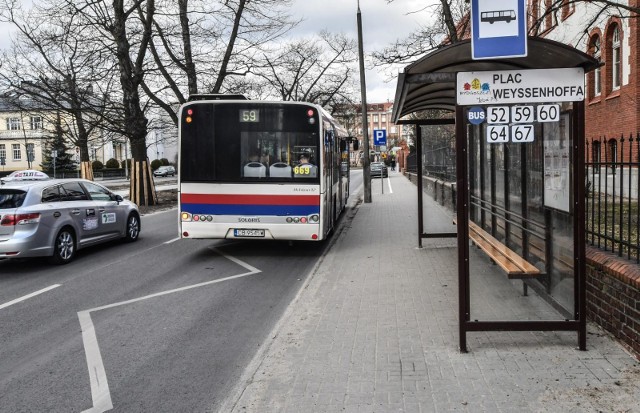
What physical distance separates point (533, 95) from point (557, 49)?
442mm

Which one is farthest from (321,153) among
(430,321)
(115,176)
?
(115,176)

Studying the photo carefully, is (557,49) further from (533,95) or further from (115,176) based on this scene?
(115,176)

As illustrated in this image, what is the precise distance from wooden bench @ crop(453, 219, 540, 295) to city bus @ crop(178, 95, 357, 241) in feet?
11.0

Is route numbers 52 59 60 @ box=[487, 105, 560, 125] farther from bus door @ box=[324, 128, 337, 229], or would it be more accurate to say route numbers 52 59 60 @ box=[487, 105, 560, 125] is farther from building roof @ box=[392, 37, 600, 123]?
bus door @ box=[324, 128, 337, 229]

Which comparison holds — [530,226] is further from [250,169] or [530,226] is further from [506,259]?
[250,169]

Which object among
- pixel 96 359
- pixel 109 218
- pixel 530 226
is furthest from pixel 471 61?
pixel 109 218

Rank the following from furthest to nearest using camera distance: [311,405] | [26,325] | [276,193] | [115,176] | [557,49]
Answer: [115,176]
[276,193]
[26,325]
[557,49]
[311,405]

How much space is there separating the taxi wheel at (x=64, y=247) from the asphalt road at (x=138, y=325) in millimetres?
193

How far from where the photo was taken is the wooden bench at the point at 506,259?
5867 mm

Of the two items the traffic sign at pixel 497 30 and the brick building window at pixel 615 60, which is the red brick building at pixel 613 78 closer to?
the brick building window at pixel 615 60

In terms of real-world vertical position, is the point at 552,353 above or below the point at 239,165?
below

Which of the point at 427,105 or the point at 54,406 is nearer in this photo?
the point at 54,406

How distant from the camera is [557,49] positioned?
197 inches

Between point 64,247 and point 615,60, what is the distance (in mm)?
20549
